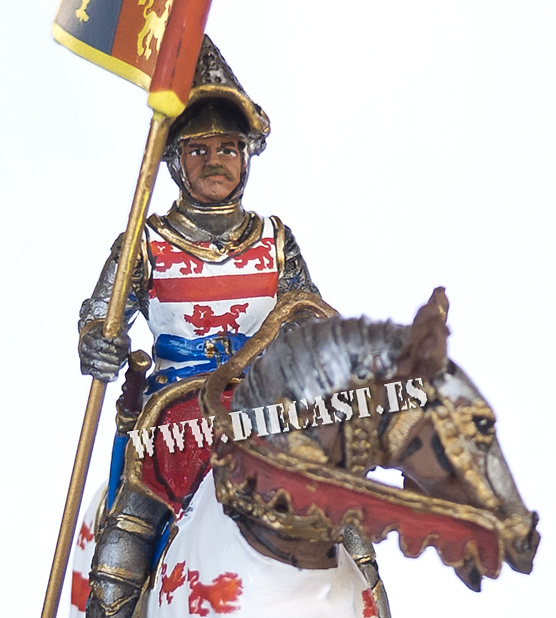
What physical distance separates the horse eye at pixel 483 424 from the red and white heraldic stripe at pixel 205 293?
0.86 metres

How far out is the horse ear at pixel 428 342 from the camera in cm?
154

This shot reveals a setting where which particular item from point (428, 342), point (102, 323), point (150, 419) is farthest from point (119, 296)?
point (428, 342)

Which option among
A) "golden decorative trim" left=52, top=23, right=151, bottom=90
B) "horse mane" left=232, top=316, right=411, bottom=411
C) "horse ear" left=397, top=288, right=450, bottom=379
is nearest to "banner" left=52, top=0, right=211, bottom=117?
"golden decorative trim" left=52, top=23, right=151, bottom=90

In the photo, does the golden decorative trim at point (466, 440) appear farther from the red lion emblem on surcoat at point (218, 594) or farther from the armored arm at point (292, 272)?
the armored arm at point (292, 272)

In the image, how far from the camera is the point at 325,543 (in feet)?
6.02

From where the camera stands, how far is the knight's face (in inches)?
92.8

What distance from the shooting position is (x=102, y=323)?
223cm

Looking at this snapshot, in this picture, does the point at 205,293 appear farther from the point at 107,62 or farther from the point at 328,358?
the point at 328,358

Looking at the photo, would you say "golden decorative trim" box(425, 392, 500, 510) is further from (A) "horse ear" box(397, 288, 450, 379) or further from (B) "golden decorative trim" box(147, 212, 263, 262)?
(B) "golden decorative trim" box(147, 212, 263, 262)

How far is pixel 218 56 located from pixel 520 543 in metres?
1.25

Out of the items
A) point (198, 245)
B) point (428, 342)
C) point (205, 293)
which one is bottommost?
point (428, 342)

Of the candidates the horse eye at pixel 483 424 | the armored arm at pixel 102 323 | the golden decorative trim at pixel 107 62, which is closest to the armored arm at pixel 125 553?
the armored arm at pixel 102 323

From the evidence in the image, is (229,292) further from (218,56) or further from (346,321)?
(346,321)

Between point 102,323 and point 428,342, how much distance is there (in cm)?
88
